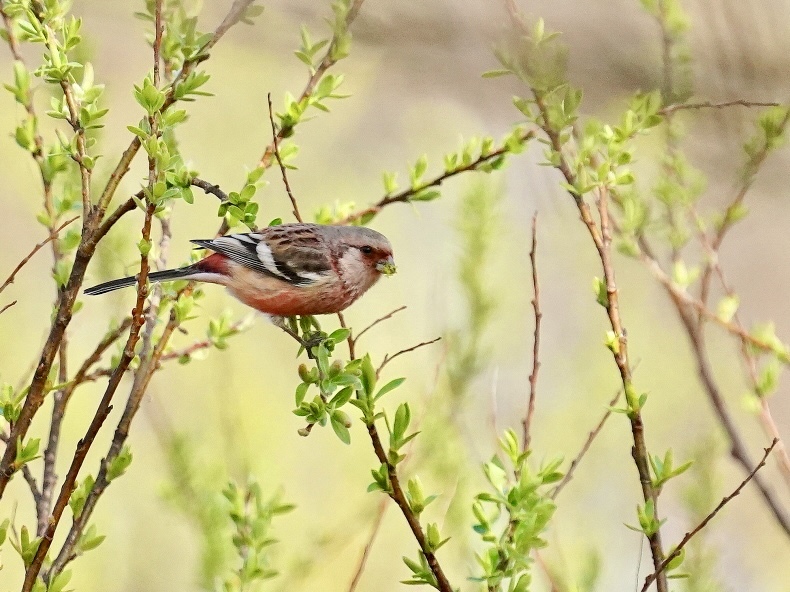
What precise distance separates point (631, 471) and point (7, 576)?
4132mm

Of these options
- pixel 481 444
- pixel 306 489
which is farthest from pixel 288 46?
pixel 306 489

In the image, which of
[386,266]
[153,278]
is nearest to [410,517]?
[153,278]

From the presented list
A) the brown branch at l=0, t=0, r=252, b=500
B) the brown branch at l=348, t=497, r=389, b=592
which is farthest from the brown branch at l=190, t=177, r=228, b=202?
the brown branch at l=348, t=497, r=389, b=592

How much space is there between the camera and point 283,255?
404 cm

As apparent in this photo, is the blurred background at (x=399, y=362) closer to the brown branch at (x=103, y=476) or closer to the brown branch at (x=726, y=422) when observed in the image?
the brown branch at (x=726, y=422)

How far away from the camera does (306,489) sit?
6.12m

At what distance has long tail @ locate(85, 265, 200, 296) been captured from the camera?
305 centimetres

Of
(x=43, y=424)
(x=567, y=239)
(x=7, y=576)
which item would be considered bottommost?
(x=7, y=576)

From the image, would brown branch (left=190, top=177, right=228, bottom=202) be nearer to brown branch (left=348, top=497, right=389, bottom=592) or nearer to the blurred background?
the blurred background

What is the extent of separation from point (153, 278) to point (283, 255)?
1044mm

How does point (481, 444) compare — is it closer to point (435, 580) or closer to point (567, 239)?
point (567, 239)

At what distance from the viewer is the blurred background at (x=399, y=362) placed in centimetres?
395

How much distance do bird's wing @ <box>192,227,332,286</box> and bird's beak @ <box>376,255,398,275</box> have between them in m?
0.23

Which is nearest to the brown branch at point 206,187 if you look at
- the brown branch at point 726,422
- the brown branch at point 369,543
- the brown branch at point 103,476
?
the brown branch at point 103,476
